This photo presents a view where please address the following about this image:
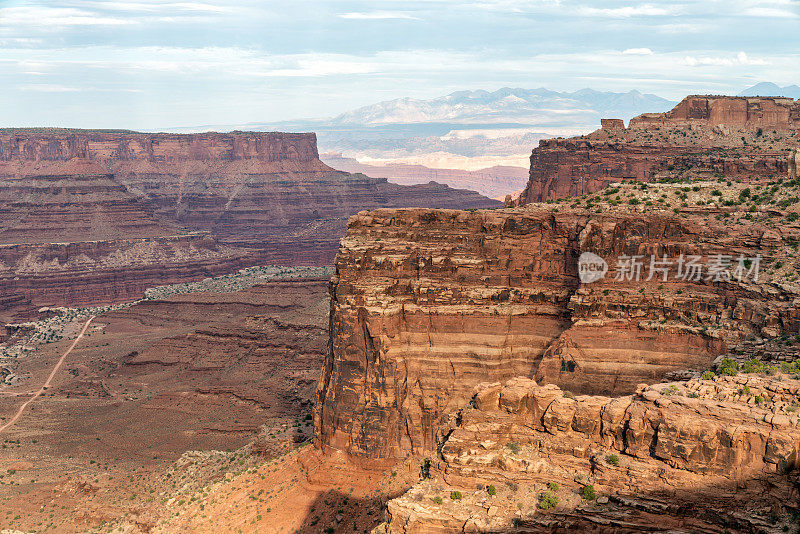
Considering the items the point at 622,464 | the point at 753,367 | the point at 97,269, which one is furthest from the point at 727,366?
the point at 97,269

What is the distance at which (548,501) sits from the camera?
2208 centimetres

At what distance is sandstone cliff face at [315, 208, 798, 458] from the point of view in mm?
41719

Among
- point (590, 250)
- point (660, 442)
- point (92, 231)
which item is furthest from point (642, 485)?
point (92, 231)

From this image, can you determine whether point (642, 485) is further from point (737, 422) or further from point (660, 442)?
point (737, 422)

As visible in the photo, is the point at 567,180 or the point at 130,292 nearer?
the point at 567,180

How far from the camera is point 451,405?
145ft

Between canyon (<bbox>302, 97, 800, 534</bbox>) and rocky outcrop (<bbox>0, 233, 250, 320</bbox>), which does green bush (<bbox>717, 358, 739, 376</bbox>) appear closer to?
canyon (<bbox>302, 97, 800, 534</bbox>)

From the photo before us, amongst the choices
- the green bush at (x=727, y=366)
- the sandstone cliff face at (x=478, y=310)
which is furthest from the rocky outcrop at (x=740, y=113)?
the green bush at (x=727, y=366)

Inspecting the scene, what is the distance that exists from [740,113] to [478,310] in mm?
57131

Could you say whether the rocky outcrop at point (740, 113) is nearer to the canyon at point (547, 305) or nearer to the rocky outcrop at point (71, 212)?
the canyon at point (547, 305)

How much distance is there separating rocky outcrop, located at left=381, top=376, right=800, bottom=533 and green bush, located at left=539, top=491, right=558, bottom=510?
3 centimetres

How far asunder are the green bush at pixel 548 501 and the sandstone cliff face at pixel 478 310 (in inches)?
777

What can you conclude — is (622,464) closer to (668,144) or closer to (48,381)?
(668,144)

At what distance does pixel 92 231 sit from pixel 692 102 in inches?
4430
